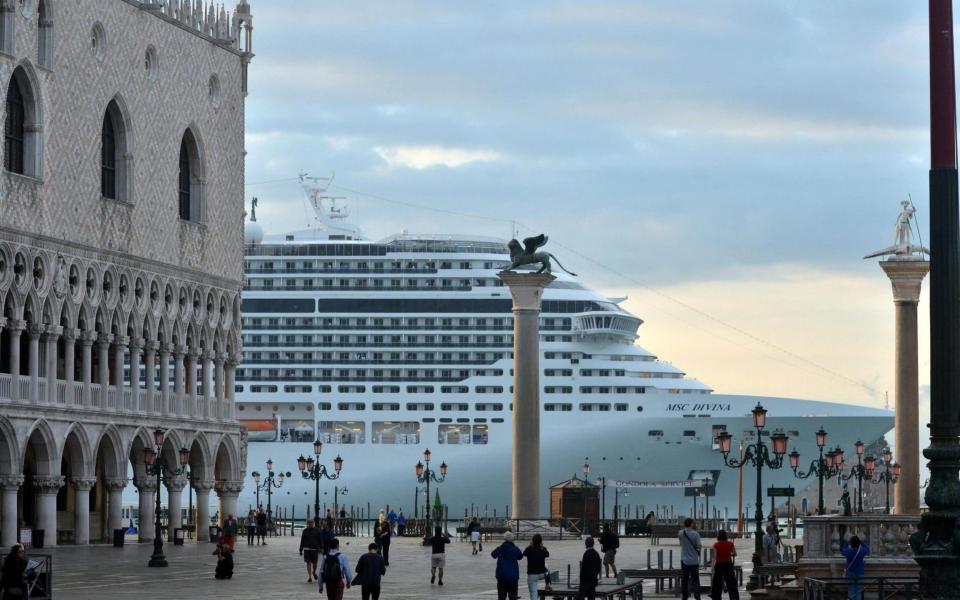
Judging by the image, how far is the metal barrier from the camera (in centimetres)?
2341

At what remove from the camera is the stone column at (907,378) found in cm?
5006

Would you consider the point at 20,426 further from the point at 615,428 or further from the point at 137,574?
the point at 615,428

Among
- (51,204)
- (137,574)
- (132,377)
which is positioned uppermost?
(51,204)

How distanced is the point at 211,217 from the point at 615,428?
33643 mm

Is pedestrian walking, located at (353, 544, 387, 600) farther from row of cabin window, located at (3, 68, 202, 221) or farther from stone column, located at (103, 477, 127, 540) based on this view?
stone column, located at (103, 477, 127, 540)

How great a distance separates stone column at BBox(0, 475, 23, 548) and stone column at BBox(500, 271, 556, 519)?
13491 mm

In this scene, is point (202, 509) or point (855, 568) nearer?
point (855, 568)

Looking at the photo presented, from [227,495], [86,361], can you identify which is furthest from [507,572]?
[227,495]

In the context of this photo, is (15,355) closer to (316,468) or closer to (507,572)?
(316,468)

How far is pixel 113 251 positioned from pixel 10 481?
784cm

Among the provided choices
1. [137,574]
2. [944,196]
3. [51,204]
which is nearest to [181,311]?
[51,204]

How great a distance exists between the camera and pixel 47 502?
5069 centimetres

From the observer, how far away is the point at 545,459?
8994 centimetres

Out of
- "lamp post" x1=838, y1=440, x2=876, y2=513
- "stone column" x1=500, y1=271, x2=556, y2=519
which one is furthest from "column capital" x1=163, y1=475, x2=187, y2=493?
"lamp post" x1=838, y1=440, x2=876, y2=513
